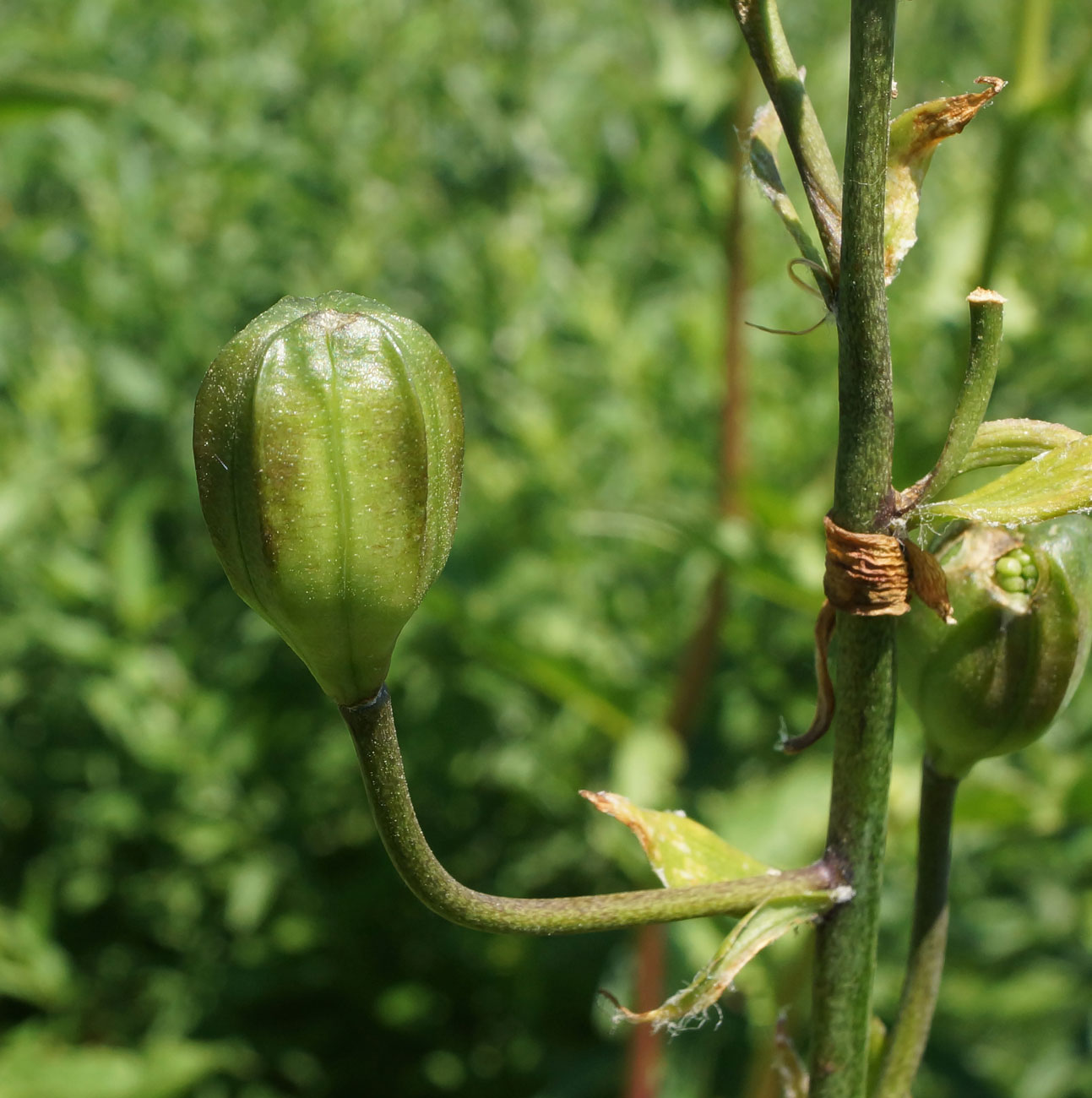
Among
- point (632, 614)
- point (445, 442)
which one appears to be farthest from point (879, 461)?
point (632, 614)

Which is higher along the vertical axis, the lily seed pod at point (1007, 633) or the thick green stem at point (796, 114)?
the thick green stem at point (796, 114)

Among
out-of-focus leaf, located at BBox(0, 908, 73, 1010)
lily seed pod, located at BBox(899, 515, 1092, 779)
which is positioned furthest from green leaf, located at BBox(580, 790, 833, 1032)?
out-of-focus leaf, located at BBox(0, 908, 73, 1010)

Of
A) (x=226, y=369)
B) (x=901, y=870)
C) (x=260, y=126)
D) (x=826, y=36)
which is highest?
(x=826, y=36)

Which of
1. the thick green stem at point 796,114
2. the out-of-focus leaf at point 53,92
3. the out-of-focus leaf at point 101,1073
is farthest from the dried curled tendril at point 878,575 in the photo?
the out-of-focus leaf at point 101,1073

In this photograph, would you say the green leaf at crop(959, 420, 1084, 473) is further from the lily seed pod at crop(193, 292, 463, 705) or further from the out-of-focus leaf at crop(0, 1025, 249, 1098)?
the out-of-focus leaf at crop(0, 1025, 249, 1098)

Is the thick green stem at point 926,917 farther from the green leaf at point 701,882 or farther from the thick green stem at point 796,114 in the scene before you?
the thick green stem at point 796,114

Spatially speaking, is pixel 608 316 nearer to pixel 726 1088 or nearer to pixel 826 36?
pixel 826 36

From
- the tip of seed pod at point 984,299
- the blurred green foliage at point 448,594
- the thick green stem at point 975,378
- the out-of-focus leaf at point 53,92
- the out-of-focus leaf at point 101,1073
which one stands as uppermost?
the out-of-focus leaf at point 53,92
